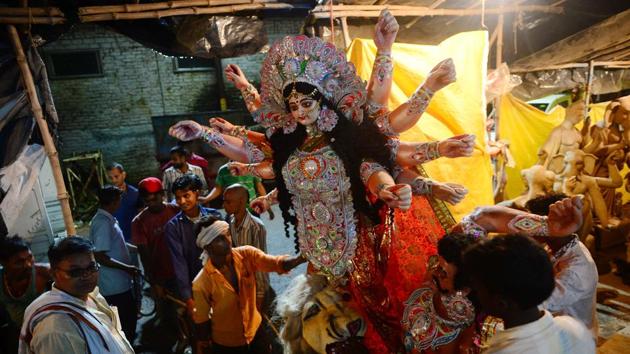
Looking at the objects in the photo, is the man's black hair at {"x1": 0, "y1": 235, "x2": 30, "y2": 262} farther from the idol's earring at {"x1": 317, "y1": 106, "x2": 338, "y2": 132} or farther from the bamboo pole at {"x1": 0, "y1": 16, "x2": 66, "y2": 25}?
the idol's earring at {"x1": 317, "y1": 106, "x2": 338, "y2": 132}

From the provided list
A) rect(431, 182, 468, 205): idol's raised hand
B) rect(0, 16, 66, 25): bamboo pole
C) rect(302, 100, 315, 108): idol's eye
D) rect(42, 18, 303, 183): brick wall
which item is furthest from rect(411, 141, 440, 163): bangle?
rect(42, 18, 303, 183): brick wall

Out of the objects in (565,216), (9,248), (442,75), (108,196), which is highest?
(442,75)

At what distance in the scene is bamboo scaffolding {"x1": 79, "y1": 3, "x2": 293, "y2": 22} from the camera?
350 cm

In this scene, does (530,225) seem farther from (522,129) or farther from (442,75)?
(522,129)

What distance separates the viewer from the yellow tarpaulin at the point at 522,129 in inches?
295

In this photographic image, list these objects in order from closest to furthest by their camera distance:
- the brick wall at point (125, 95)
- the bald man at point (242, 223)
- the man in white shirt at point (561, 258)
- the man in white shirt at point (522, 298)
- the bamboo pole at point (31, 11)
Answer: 1. the man in white shirt at point (522, 298)
2. the man in white shirt at point (561, 258)
3. the bamboo pole at point (31, 11)
4. the bald man at point (242, 223)
5. the brick wall at point (125, 95)

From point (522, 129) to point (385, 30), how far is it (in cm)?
696

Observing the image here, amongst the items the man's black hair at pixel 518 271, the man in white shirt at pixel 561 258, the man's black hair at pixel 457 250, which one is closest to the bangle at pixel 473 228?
the man in white shirt at pixel 561 258

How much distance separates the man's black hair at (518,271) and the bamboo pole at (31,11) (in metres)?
4.28

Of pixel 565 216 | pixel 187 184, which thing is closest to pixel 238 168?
pixel 187 184

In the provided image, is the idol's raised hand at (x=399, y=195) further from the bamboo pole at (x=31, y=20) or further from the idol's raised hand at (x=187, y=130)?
Result: the bamboo pole at (x=31, y=20)

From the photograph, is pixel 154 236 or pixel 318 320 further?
pixel 154 236

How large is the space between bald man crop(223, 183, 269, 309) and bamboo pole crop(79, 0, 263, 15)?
78.8 inches

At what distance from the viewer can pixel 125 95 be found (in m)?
13.0
